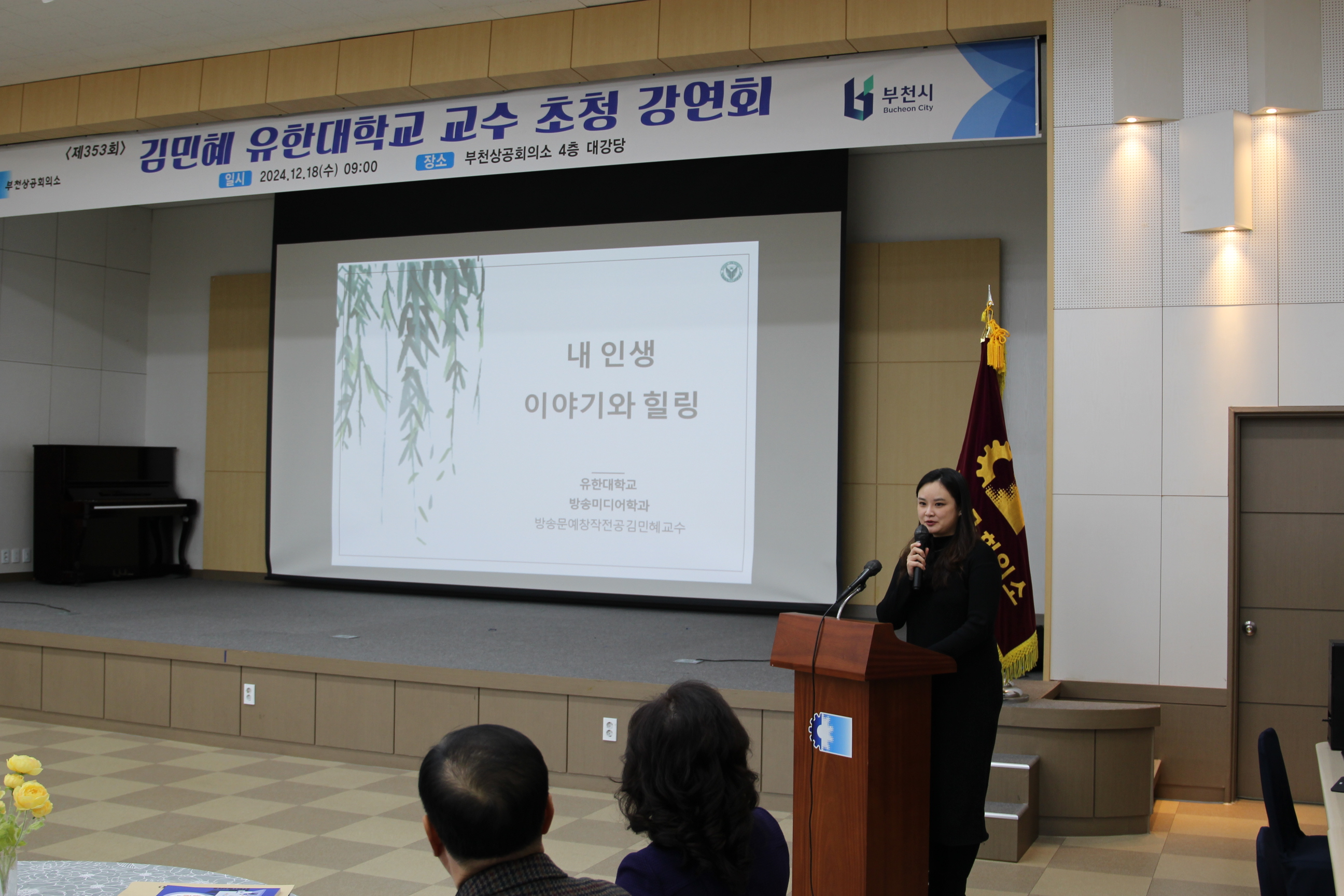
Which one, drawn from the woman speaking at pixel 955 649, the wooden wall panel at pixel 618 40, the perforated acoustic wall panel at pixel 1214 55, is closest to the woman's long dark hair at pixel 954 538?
the woman speaking at pixel 955 649

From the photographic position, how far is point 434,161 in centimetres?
620

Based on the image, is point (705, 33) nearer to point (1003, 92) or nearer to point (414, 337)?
point (1003, 92)

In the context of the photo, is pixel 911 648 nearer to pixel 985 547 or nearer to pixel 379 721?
pixel 985 547

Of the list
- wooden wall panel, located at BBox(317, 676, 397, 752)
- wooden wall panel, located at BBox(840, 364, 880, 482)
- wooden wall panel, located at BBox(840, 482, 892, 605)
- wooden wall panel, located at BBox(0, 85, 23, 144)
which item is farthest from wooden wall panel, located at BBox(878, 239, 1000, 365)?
wooden wall panel, located at BBox(0, 85, 23, 144)

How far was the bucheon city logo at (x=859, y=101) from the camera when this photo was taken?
541cm

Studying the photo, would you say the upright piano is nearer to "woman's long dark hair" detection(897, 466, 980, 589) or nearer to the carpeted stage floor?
the carpeted stage floor

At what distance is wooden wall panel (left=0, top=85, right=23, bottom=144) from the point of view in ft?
23.6

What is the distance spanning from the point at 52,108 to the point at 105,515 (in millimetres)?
3398

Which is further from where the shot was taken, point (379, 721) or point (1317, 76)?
point (379, 721)

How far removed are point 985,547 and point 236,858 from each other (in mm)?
2848

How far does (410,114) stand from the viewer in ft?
20.7

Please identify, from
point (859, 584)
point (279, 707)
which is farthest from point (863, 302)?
point (859, 584)

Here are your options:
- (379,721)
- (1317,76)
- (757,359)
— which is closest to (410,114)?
(757,359)

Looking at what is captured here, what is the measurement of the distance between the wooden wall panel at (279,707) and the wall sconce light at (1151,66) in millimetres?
4724
